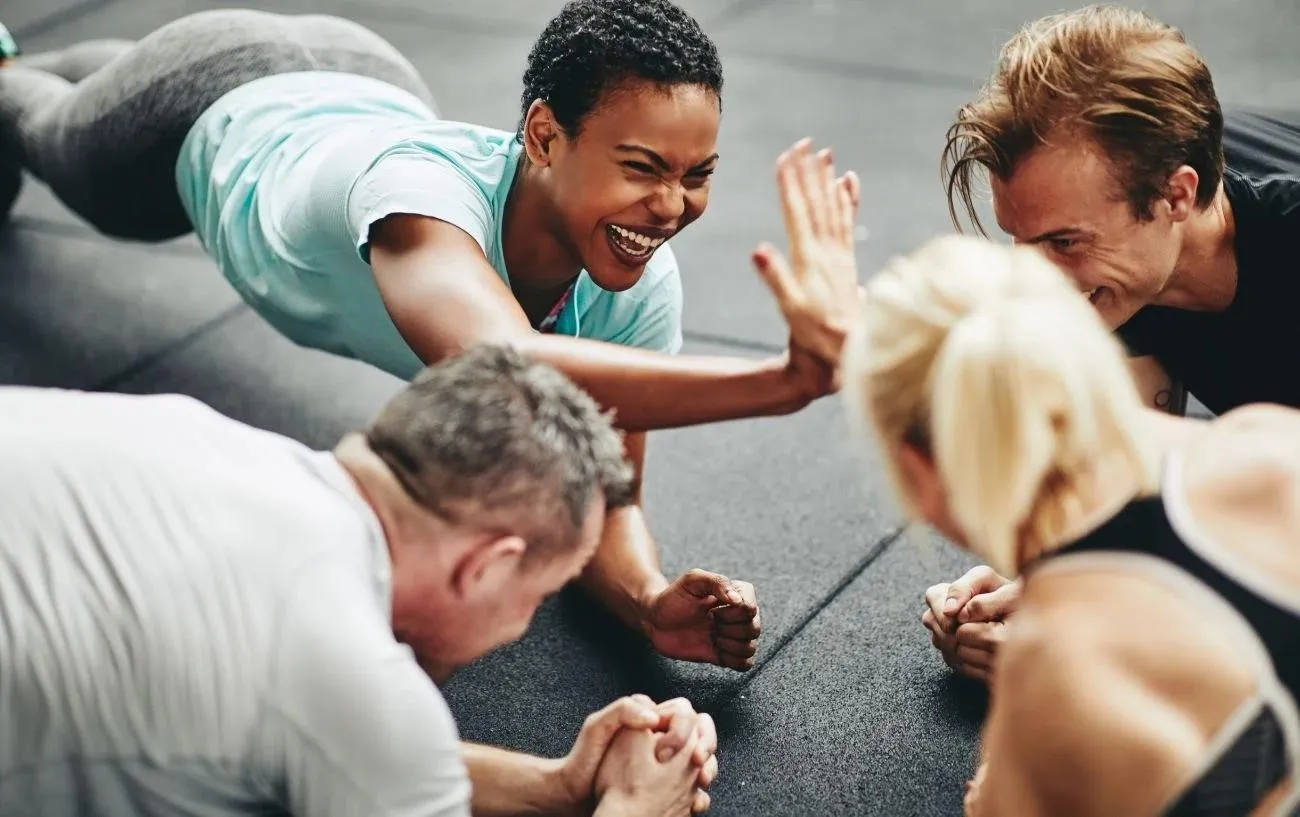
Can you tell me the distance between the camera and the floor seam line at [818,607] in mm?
2314

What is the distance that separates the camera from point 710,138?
2244mm

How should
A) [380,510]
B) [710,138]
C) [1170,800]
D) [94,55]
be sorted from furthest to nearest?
[94,55]
[710,138]
[380,510]
[1170,800]

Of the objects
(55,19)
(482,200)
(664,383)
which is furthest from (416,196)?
(55,19)

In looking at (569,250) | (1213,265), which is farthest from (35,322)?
(1213,265)

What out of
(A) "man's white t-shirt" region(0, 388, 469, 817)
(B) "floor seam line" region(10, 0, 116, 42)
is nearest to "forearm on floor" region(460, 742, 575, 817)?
(A) "man's white t-shirt" region(0, 388, 469, 817)

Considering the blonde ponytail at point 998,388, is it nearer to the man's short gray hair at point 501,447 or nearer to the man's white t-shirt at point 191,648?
the man's short gray hair at point 501,447

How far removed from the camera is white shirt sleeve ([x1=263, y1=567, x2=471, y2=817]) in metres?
1.39

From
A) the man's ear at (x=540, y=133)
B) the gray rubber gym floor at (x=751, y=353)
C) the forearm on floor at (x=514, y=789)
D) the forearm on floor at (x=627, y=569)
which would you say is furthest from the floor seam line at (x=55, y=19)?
the forearm on floor at (x=514, y=789)

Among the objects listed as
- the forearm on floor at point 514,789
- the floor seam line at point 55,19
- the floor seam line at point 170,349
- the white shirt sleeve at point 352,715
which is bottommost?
the floor seam line at point 170,349

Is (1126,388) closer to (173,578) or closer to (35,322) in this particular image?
(173,578)

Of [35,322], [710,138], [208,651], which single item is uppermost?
[710,138]

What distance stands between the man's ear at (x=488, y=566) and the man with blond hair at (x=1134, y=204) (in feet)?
3.13

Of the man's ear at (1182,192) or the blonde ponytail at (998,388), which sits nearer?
the blonde ponytail at (998,388)

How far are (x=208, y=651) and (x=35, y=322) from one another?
2393 mm
